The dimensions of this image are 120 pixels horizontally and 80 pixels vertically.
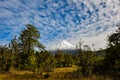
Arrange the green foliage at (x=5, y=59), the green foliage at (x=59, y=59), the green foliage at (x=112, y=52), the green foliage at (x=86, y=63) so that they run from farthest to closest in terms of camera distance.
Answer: the green foliage at (x=59, y=59) → the green foliage at (x=5, y=59) → the green foliage at (x=112, y=52) → the green foliage at (x=86, y=63)

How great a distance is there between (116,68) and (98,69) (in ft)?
14.1

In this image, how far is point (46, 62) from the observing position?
54.9m

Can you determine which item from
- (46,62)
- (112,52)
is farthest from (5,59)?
(112,52)

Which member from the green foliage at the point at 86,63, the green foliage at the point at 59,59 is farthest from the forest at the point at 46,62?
the green foliage at the point at 59,59

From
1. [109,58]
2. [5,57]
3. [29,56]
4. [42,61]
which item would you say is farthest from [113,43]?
[29,56]

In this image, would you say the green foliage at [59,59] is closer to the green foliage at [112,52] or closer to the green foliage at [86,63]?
the green foliage at [112,52]

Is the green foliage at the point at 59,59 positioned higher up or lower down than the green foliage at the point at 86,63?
higher up

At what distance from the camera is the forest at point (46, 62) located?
3127 centimetres

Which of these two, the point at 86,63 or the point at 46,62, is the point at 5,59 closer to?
the point at 46,62

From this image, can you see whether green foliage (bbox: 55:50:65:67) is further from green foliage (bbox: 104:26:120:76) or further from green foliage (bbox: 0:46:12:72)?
green foliage (bbox: 104:26:120:76)

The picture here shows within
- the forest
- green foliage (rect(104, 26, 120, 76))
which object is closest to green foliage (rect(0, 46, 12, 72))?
the forest

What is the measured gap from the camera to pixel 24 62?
67500mm

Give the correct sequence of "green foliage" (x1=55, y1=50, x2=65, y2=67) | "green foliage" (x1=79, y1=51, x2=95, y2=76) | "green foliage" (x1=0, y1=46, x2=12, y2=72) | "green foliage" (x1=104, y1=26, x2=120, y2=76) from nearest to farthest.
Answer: "green foliage" (x1=79, y1=51, x2=95, y2=76) → "green foliage" (x1=104, y1=26, x2=120, y2=76) → "green foliage" (x1=0, y1=46, x2=12, y2=72) → "green foliage" (x1=55, y1=50, x2=65, y2=67)

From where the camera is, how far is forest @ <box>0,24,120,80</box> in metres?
31.3
